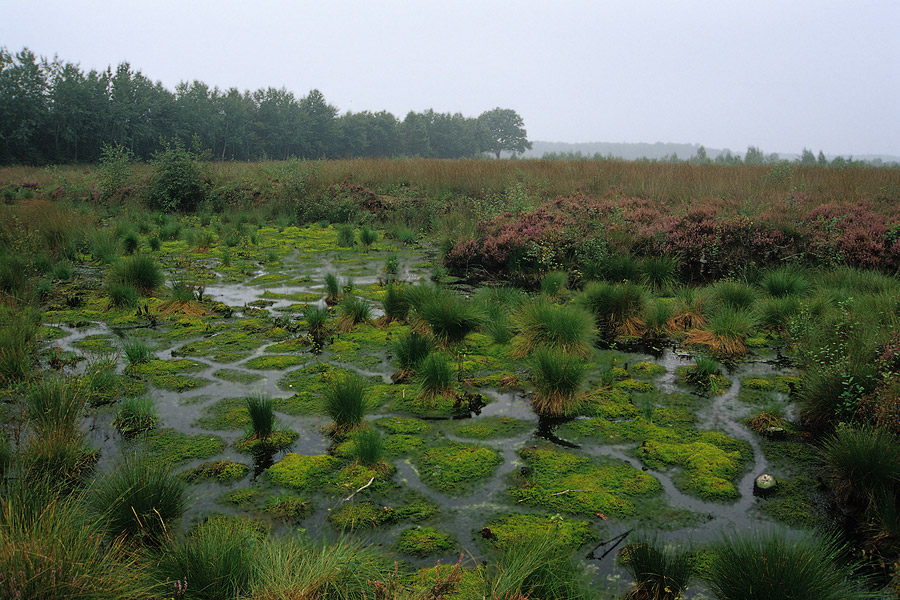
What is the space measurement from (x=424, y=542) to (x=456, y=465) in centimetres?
92

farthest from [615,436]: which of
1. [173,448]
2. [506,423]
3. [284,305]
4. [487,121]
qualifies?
[487,121]

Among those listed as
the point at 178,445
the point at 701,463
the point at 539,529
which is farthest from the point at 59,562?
the point at 701,463

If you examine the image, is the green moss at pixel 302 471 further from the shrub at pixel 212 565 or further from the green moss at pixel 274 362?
the green moss at pixel 274 362

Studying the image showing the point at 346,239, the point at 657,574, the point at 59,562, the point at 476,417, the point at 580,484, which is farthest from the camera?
the point at 346,239

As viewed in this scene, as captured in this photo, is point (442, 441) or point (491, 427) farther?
point (491, 427)

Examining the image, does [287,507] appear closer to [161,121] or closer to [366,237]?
[366,237]

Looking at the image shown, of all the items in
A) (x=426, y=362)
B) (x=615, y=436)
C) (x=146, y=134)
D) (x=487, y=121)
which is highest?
(x=487, y=121)

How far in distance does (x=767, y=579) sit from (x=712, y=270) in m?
7.68

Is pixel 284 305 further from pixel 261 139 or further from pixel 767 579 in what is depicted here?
pixel 261 139

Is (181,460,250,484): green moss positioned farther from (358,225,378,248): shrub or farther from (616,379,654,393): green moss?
(358,225,378,248): shrub

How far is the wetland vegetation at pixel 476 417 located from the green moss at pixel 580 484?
0.02m

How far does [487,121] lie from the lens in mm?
98312

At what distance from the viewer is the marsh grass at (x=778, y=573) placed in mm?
2514

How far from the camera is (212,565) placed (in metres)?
2.56
